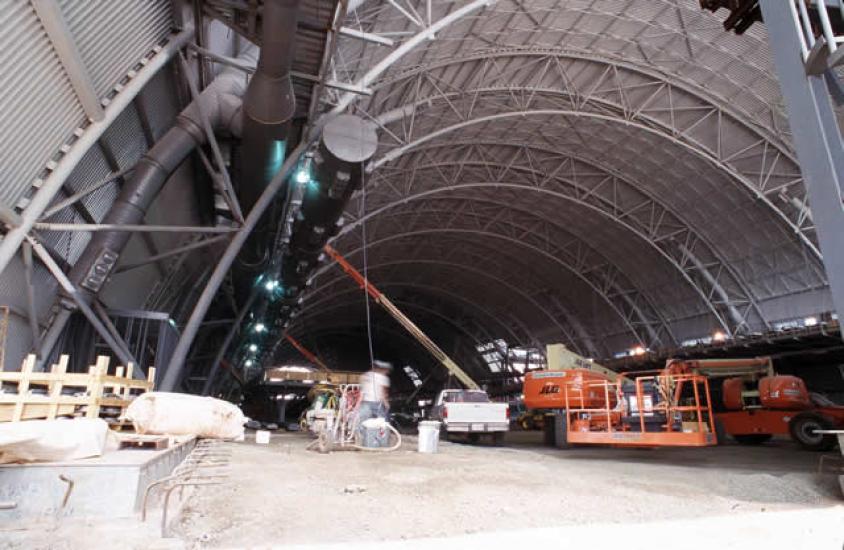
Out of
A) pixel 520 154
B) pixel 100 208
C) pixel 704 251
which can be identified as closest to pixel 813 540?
pixel 100 208

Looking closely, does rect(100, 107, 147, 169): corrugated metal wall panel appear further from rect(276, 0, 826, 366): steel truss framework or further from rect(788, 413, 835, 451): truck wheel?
rect(788, 413, 835, 451): truck wheel

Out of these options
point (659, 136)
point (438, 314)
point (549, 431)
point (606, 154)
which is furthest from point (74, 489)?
point (438, 314)

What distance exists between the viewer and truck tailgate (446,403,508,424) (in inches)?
681

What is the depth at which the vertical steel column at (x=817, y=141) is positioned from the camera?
3.35 m

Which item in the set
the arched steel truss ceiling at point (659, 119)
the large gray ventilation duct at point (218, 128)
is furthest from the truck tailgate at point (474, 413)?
the large gray ventilation duct at point (218, 128)

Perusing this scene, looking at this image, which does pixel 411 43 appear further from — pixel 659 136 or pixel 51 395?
pixel 659 136

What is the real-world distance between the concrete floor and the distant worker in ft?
12.7

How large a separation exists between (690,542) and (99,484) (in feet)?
15.7

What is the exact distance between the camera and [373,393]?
42.0ft

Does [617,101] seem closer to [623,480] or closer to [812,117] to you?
[623,480]

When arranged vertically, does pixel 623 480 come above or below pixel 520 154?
below

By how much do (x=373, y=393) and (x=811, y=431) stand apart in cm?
1348

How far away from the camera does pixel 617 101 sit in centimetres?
2120

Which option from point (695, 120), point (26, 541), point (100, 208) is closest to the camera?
point (26, 541)
